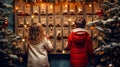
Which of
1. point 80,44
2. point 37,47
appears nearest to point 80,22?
point 80,44

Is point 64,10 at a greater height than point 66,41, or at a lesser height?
greater

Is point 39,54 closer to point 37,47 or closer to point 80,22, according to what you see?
point 37,47

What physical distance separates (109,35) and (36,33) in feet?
7.04

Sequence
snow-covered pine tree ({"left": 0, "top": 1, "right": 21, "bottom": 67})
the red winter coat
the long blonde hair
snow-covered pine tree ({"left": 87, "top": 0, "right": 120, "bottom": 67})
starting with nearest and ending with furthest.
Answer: snow-covered pine tree ({"left": 87, "top": 0, "right": 120, "bottom": 67})
snow-covered pine tree ({"left": 0, "top": 1, "right": 21, "bottom": 67})
the long blonde hair
the red winter coat

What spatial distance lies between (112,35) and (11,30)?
304 cm

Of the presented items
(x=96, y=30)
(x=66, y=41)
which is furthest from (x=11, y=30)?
(x=96, y=30)

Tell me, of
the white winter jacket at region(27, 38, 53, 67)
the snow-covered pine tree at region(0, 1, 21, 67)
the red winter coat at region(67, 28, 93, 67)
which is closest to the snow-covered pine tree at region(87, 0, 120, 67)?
the red winter coat at region(67, 28, 93, 67)

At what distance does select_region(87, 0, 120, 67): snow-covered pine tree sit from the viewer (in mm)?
11602

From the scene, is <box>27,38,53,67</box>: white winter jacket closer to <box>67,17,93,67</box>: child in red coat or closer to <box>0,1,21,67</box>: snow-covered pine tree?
<box>0,1,21,67</box>: snow-covered pine tree


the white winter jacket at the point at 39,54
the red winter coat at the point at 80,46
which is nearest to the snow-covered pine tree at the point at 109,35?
the red winter coat at the point at 80,46

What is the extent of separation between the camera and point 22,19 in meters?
13.1

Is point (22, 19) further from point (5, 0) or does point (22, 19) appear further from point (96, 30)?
point (96, 30)

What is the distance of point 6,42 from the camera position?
38.8ft

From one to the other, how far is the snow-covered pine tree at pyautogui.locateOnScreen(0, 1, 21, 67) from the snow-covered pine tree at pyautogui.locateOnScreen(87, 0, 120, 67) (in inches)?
90.9
